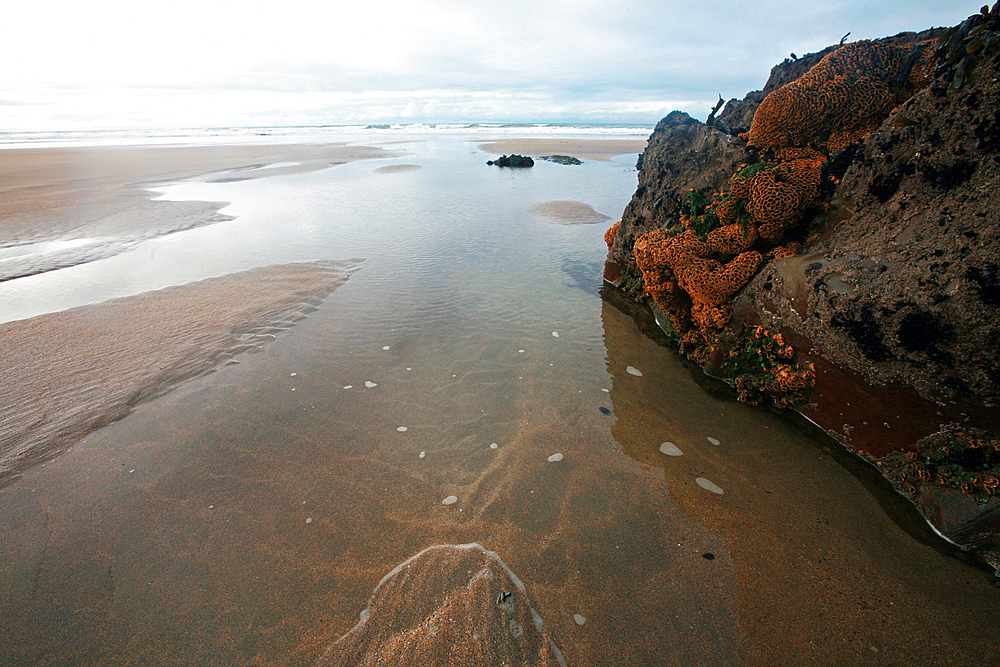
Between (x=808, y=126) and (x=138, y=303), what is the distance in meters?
8.13

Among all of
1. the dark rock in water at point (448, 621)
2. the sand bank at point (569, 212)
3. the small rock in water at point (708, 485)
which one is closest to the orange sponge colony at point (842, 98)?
the small rock in water at point (708, 485)

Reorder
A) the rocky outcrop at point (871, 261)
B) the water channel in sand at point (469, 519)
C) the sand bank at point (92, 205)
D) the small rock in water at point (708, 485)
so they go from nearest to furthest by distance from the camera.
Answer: the water channel in sand at point (469, 519) < the rocky outcrop at point (871, 261) < the small rock in water at point (708, 485) < the sand bank at point (92, 205)

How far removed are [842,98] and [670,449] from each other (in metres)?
3.61

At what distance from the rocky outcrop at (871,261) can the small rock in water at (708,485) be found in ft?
3.86

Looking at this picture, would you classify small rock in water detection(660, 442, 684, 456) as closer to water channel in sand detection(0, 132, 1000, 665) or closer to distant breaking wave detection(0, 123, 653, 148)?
water channel in sand detection(0, 132, 1000, 665)

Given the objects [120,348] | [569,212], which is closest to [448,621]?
[120,348]

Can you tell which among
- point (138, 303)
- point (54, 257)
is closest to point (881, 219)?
point (138, 303)

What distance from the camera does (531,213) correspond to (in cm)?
1134

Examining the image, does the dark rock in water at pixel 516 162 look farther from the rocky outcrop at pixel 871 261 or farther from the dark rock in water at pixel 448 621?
the dark rock in water at pixel 448 621

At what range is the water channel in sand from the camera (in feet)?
7.31

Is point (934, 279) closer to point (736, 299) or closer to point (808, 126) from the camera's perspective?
point (736, 299)

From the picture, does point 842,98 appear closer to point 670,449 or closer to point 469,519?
point 670,449

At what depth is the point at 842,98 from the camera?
4051 millimetres

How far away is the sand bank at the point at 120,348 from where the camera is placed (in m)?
3.67
